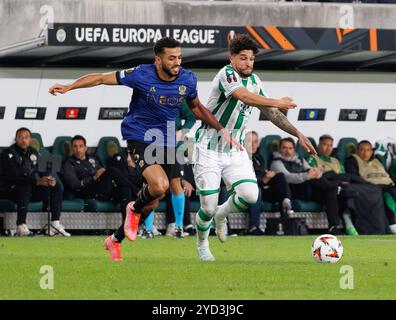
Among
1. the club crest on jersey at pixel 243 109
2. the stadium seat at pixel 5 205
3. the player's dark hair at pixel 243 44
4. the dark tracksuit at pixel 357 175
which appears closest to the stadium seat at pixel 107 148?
the stadium seat at pixel 5 205

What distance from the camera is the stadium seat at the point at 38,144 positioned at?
21753 mm

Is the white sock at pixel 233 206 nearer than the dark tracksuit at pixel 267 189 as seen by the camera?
Yes

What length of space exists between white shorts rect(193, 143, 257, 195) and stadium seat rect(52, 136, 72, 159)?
8002 millimetres

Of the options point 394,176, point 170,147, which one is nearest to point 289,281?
point 170,147

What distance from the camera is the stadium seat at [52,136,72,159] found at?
22.1m

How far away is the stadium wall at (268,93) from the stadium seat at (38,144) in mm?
310

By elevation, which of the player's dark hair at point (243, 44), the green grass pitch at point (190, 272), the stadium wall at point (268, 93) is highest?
the stadium wall at point (268, 93)

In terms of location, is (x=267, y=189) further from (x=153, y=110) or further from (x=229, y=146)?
(x=153, y=110)

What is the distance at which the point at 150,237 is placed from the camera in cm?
2039

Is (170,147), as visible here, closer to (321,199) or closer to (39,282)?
(39,282)

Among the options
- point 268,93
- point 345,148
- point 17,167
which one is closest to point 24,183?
point 17,167

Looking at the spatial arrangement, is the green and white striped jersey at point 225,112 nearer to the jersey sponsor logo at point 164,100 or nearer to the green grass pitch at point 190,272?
the jersey sponsor logo at point 164,100

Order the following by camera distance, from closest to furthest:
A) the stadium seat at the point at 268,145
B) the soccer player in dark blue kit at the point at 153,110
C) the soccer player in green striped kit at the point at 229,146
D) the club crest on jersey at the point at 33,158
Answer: the soccer player in dark blue kit at the point at 153,110 → the soccer player in green striped kit at the point at 229,146 → the club crest on jersey at the point at 33,158 → the stadium seat at the point at 268,145

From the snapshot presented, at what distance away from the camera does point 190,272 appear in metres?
12.6
